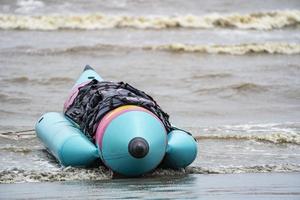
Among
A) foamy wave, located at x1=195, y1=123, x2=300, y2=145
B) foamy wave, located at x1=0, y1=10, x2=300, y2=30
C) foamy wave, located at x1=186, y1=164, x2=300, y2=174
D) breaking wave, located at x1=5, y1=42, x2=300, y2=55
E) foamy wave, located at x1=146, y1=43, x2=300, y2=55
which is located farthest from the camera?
foamy wave, located at x1=0, y1=10, x2=300, y2=30

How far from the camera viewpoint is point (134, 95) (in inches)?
340

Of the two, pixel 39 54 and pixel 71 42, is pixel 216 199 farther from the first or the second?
pixel 71 42

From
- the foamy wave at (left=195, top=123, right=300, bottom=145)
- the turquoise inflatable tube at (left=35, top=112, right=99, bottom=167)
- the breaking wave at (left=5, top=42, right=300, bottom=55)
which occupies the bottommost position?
the foamy wave at (left=195, top=123, right=300, bottom=145)

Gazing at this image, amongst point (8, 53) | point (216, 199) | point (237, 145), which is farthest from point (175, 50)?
point (216, 199)

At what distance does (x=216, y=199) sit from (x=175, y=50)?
13166 mm

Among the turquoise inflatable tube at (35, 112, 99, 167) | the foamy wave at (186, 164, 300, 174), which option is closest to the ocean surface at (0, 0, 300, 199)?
the foamy wave at (186, 164, 300, 174)

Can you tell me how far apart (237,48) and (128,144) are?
Result: 42.6 ft

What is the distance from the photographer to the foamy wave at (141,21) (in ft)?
74.3

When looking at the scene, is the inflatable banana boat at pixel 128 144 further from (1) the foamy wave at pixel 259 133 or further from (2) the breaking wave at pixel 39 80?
(2) the breaking wave at pixel 39 80

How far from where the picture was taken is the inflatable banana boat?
7516 mm

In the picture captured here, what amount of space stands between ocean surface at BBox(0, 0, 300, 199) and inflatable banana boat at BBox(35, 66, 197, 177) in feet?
0.54

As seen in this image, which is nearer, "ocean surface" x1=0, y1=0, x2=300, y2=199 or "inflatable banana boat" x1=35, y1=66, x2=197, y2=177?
"inflatable banana boat" x1=35, y1=66, x2=197, y2=177

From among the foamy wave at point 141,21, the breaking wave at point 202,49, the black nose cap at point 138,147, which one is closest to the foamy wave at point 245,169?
the black nose cap at point 138,147

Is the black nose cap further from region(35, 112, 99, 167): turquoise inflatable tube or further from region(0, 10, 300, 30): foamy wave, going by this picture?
region(0, 10, 300, 30): foamy wave
